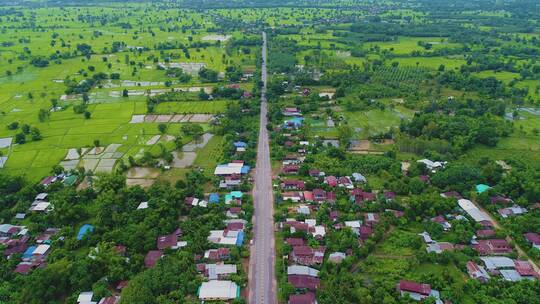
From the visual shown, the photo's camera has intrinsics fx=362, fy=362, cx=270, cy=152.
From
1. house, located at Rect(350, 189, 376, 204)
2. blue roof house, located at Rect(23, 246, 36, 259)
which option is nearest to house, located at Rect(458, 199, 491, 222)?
house, located at Rect(350, 189, 376, 204)

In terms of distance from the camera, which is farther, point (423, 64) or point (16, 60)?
point (16, 60)

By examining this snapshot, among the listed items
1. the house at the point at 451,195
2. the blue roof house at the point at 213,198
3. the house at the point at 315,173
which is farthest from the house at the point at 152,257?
the house at the point at 451,195

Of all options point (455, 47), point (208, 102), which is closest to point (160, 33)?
point (208, 102)

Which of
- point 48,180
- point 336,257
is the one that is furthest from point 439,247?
point 48,180

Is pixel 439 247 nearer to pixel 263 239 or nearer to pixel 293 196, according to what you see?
pixel 293 196

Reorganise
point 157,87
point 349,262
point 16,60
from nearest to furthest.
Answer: point 349,262 → point 157,87 → point 16,60

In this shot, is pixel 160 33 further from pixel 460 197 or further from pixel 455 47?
pixel 460 197
